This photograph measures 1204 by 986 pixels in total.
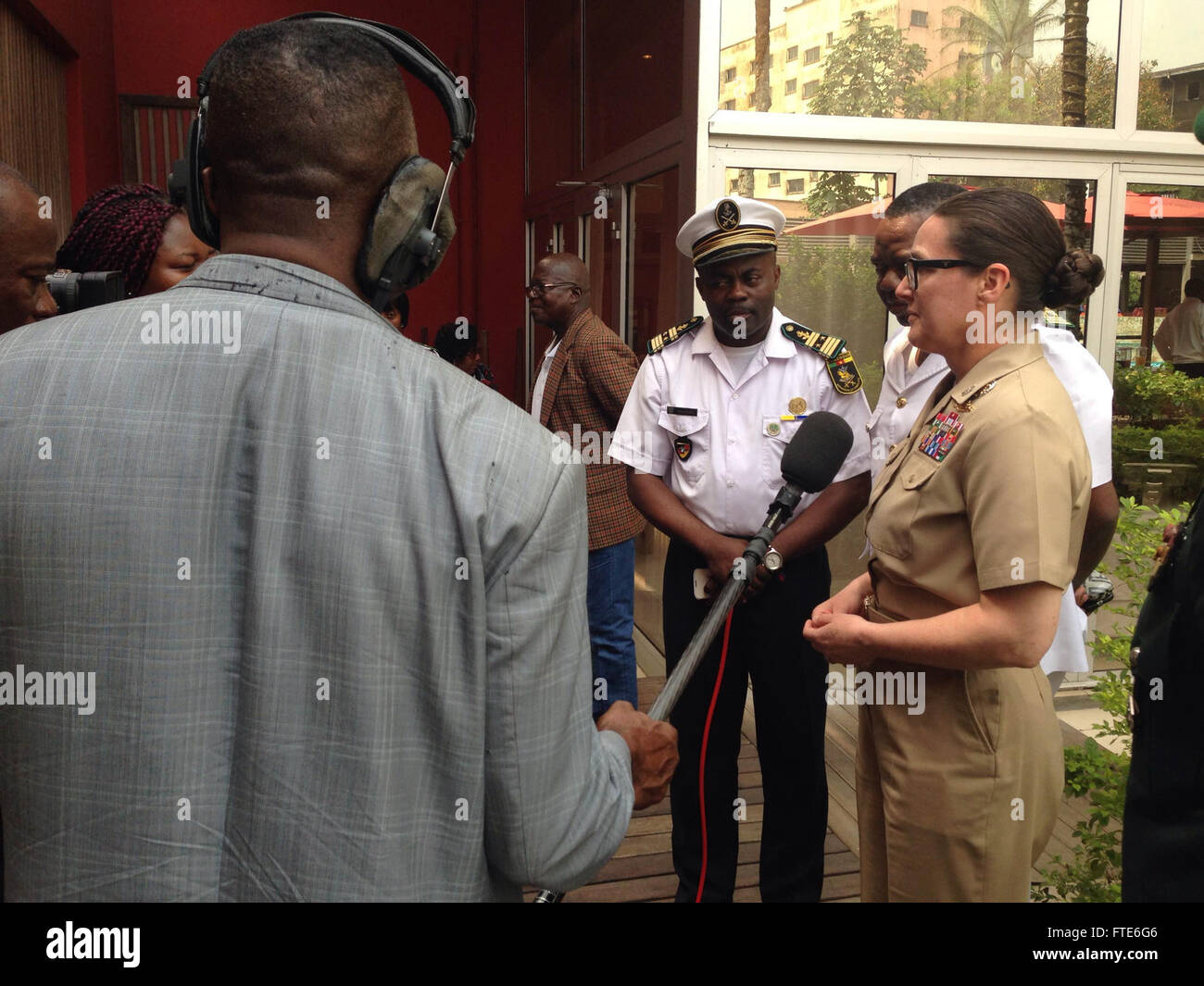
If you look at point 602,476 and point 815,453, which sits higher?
point 815,453

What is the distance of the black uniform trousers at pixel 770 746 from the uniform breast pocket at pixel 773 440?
269 millimetres

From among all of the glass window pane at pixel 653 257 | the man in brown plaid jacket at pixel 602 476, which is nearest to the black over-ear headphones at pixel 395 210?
the man in brown plaid jacket at pixel 602 476

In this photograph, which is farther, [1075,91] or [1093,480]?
[1075,91]

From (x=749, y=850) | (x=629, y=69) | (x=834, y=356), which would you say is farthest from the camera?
(x=629, y=69)

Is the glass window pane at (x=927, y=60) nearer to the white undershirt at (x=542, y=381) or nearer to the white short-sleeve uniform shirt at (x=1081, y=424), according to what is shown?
the white undershirt at (x=542, y=381)

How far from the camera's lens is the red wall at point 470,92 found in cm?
791

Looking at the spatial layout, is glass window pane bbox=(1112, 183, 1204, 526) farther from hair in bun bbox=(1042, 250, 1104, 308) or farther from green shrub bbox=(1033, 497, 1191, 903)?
hair in bun bbox=(1042, 250, 1104, 308)

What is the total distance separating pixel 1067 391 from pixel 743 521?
89 cm

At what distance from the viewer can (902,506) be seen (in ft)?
5.82

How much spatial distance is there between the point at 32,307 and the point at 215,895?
148 cm
